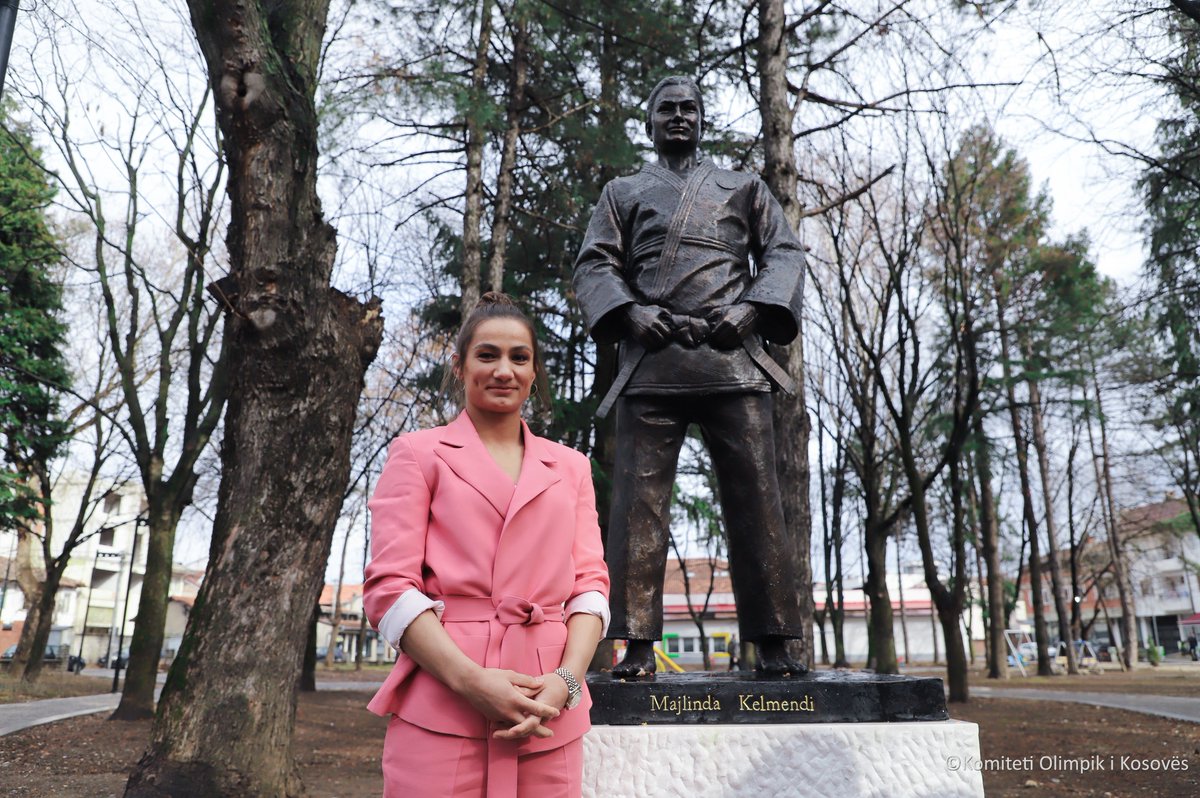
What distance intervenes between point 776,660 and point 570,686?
81.1 inches

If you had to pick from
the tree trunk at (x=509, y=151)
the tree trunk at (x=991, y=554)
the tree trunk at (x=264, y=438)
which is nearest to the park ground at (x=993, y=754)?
the tree trunk at (x=264, y=438)

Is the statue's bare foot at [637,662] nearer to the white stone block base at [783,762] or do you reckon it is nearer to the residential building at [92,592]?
the white stone block base at [783,762]

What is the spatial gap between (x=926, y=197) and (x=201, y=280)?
1121 centimetres

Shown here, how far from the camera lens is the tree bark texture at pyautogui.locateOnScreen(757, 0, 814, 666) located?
8070mm

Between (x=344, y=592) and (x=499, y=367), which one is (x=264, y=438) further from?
(x=344, y=592)

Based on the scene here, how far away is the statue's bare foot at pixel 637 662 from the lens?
3438 millimetres

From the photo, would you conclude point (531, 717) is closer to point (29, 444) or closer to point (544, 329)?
point (544, 329)

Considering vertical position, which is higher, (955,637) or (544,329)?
(544,329)

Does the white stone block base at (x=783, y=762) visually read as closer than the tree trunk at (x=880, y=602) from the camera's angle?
Yes

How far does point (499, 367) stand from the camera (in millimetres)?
2053

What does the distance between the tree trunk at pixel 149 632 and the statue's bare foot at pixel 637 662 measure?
10.2 m

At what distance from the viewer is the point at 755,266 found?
167 inches

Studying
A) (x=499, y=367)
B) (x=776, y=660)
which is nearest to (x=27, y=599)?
(x=776, y=660)

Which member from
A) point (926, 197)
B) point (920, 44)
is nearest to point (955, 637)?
point (926, 197)
